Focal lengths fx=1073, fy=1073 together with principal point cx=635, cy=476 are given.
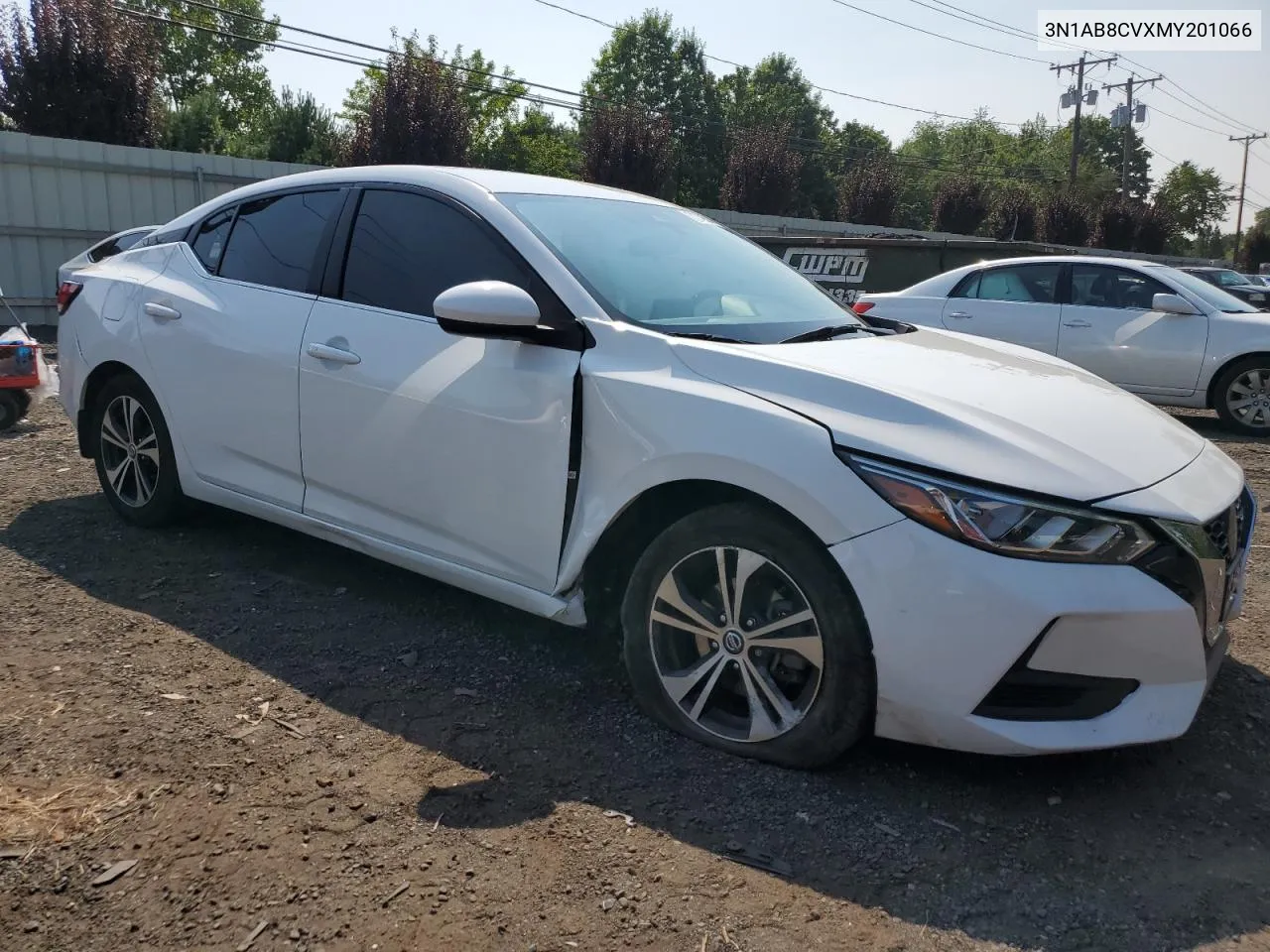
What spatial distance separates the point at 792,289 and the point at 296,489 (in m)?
1.99

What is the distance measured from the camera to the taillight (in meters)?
5.05

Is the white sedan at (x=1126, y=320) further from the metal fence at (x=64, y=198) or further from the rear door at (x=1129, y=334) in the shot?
the metal fence at (x=64, y=198)

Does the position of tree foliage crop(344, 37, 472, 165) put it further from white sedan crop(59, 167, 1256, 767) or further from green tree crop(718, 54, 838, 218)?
green tree crop(718, 54, 838, 218)

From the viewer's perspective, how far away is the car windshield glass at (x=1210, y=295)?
30.4 feet

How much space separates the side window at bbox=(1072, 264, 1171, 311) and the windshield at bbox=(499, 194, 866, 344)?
6.49 meters

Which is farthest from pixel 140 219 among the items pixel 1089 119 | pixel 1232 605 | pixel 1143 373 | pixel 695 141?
pixel 1089 119

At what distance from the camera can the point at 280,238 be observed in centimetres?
427

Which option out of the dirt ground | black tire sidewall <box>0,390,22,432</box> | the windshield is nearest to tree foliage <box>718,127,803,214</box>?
black tire sidewall <box>0,390,22,432</box>

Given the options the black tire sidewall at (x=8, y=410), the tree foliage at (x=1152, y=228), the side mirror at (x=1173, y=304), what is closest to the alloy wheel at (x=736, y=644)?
the black tire sidewall at (x=8, y=410)

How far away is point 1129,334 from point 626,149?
18296mm

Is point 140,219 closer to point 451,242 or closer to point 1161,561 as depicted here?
point 451,242

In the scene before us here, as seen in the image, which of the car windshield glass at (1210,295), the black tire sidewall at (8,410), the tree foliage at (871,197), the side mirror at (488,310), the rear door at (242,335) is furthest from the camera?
the tree foliage at (871,197)

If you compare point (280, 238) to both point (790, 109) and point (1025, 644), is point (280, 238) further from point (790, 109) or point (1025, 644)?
point (790, 109)

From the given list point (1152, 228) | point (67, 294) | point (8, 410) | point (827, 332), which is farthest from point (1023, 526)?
point (1152, 228)
